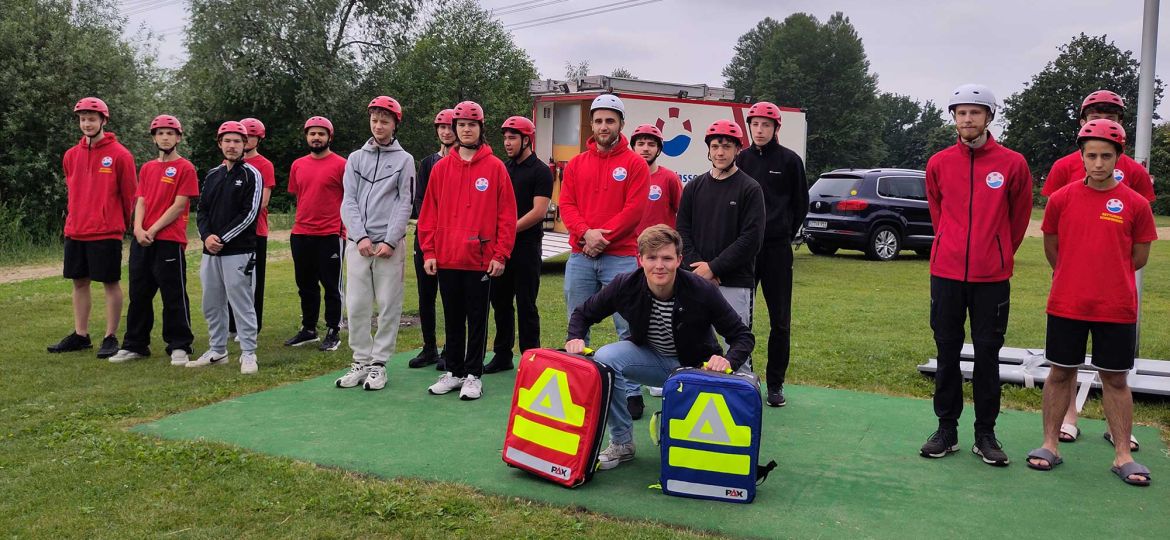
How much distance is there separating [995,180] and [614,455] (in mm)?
2379

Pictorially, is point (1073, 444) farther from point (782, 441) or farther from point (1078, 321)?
point (782, 441)

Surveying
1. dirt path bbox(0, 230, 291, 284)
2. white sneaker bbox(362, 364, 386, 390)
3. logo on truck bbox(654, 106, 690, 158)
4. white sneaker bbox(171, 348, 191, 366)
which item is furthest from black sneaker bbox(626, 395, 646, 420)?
logo on truck bbox(654, 106, 690, 158)

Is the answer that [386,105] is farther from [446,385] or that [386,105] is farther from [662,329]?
[662,329]

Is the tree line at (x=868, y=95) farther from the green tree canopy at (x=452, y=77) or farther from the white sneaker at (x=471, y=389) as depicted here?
the white sneaker at (x=471, y=389)

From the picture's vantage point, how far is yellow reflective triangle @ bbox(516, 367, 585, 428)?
4.40 m

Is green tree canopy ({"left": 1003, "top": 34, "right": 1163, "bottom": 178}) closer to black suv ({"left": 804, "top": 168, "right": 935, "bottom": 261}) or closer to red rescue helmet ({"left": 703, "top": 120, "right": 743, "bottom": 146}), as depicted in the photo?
black suv ({"left": 804, "top": 168, "right": 935, "bottom": 261})

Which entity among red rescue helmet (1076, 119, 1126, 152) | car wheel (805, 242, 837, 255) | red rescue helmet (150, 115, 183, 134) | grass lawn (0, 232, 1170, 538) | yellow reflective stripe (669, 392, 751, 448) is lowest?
grass lawn (0, 232, 1170, 538)

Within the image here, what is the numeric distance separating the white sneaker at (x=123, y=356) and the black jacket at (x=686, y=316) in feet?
14.8

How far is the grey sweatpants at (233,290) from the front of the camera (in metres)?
7.14

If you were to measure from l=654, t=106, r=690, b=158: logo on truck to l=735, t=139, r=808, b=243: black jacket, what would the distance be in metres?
9.78

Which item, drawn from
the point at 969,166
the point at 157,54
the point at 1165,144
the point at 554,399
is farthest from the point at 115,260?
the point at 1165,144

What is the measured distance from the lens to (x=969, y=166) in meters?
4.80

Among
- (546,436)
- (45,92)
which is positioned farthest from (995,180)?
(45,92)

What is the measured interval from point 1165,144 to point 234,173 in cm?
4654
